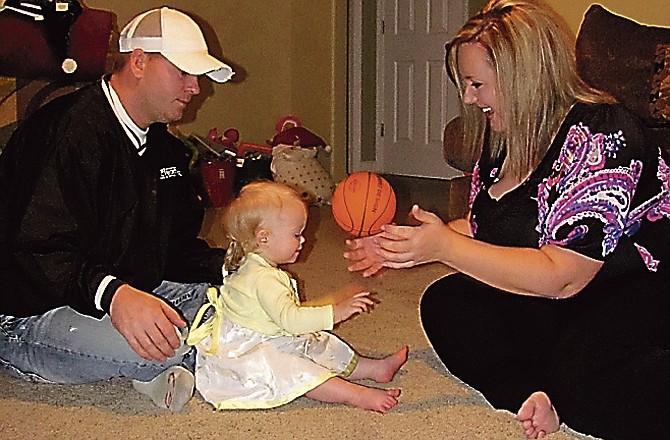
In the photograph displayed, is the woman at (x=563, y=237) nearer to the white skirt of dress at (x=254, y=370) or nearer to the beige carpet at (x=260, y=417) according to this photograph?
the beige carpet at (x=260, y=417)

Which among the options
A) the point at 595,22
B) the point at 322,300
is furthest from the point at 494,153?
the point at 595,22

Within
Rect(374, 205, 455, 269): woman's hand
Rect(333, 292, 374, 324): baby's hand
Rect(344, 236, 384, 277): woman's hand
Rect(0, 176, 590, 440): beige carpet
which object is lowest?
Rect(0, 176, 590, 440): beige carpet

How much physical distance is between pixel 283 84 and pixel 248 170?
95 cm

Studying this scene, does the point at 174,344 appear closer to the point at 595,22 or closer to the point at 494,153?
the point at 494,153

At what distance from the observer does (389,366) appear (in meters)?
1.79

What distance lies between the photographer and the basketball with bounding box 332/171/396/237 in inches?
102

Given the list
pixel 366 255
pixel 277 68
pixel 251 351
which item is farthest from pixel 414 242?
pixel 277 68

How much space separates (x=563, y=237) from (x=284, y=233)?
50cm

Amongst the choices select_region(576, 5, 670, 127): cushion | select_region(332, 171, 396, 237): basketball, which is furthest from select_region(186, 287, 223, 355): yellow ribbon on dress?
select_region(576, 5, 670, 127): cushion

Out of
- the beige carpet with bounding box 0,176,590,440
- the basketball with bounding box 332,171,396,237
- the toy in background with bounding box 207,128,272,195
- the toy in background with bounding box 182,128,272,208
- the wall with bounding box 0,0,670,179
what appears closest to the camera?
the beige carpet with bounding box 0,176,590,440

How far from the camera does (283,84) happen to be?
4.79 m

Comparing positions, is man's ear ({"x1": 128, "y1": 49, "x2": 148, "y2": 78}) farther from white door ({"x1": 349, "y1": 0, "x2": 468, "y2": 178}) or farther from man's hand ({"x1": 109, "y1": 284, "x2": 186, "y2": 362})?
white door ({"x1": 349, "y1": 0, "x2": 468, "y2": 178})

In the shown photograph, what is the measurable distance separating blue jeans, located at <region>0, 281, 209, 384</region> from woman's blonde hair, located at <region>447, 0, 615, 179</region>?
759 mm

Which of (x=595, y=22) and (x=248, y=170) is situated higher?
(x=595, y=22)
